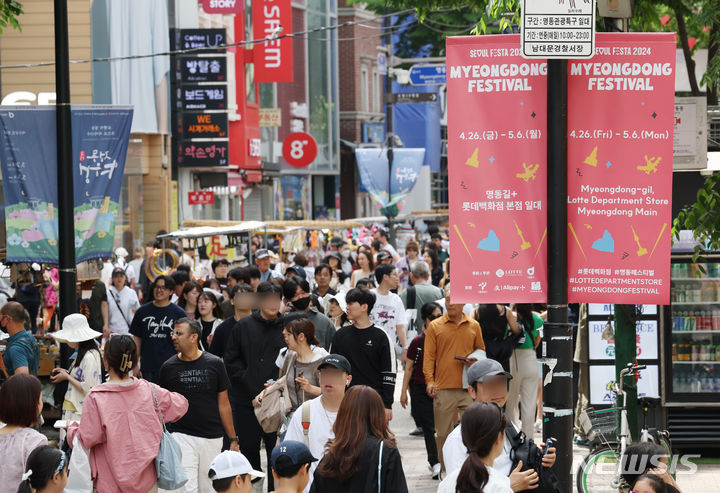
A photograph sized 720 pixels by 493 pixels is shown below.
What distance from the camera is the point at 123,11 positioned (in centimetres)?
3181

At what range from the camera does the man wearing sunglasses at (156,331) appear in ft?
41.9

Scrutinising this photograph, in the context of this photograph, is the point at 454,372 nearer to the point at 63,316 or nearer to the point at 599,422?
the point at 599,422

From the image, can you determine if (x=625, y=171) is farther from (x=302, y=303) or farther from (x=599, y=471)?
(x=302, y=303)

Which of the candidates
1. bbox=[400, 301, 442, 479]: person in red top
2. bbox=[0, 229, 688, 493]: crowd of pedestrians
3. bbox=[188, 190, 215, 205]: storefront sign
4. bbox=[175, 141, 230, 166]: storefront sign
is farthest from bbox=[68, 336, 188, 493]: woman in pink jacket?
bbox=[188, 190, 215, 205]: storefront sign

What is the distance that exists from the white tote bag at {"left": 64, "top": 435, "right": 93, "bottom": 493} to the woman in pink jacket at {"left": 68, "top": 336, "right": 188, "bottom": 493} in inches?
1.5

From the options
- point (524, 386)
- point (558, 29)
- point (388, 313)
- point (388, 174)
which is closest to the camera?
point (558, 29)

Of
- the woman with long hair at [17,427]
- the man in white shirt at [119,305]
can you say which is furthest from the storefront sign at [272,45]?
the woman with long hair at [17,427]

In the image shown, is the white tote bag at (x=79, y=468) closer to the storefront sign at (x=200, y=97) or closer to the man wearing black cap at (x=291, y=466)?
the man wearing black cap at (x=291, y=466)

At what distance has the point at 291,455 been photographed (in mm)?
5836

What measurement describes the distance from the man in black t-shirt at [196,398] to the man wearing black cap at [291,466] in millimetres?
3525

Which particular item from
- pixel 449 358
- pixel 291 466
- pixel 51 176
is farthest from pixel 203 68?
pixel 291 466

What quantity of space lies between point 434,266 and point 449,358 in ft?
43.9

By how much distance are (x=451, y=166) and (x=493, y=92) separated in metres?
0.48

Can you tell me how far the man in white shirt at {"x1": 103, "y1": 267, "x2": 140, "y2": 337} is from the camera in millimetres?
16500
